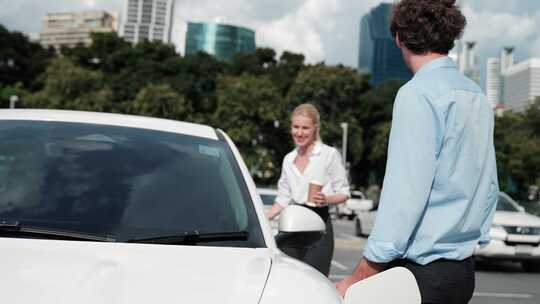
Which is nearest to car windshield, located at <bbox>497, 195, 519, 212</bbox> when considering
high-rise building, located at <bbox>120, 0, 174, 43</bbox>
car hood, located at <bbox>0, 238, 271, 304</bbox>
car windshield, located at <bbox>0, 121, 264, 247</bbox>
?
car windshield, located at <bbox>0, 121, 264, 247</bbox>

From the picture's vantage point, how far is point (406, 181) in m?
2.08

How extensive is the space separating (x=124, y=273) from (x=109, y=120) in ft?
4.43

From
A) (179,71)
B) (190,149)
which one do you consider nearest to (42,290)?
(190,149)

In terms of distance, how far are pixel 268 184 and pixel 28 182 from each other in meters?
50.0

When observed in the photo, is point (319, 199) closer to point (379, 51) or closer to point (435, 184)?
point (435, 184)

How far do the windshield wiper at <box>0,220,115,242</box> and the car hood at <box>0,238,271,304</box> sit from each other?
0.07m

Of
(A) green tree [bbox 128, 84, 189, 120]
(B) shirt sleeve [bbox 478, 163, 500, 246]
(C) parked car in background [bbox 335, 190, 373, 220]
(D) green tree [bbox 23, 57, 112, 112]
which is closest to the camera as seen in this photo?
(B) shirt sleeve [bbox 478, 163, 500, 246]

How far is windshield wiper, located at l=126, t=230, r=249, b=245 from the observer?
232 centimetres

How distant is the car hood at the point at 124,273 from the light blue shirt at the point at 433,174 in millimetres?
444

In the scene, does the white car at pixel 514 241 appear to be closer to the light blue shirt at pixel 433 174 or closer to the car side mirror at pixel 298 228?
the car side mirror at pixel 298 228

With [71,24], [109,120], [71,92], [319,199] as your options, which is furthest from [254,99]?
[71,24]

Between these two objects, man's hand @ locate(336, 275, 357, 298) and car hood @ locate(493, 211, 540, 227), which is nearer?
man's hand @ locate(336, 275, 357, 298)

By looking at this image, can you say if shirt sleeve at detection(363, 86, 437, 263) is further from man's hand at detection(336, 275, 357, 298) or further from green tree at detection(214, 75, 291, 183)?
green tree at detection(214, 75, 291, 183)

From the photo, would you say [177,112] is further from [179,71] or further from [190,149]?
[190,149]
